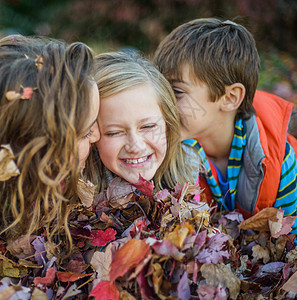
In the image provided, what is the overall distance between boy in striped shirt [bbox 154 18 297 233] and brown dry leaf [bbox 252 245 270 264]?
0.35 meters

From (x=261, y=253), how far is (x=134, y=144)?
79 cm

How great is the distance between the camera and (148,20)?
4.18 m

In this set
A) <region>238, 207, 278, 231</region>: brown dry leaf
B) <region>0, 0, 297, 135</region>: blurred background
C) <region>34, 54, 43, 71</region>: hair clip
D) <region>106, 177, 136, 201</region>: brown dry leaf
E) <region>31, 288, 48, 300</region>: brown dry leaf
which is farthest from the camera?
<region>0, 0, 297, 135</region>: blurred background

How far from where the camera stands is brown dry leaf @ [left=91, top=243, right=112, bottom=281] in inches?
45.8

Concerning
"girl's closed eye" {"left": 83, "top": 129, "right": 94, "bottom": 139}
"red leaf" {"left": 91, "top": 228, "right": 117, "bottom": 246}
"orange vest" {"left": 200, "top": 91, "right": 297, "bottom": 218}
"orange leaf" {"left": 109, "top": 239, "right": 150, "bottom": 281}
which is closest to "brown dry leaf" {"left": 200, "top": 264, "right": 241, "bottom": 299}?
"orange leaf" {"left": 109, "top": 239, "right": 150, "bottom": 281}

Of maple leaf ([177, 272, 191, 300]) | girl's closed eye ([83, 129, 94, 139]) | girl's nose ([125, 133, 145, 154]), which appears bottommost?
maple leaf ([177, 272, 191, 300])

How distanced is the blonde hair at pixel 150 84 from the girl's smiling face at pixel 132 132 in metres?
0.04

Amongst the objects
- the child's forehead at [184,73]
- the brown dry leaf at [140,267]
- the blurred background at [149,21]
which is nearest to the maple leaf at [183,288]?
the brown dry leaf at [140,267]

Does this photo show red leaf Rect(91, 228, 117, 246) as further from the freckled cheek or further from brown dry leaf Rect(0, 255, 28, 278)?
the freckled cheek

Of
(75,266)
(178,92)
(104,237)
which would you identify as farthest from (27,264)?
(178,92)

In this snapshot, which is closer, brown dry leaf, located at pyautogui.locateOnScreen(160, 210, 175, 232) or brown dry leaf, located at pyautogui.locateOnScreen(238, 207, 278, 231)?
brown dry leaf, located at pyautogui.locateOnScreen(160, 210, 175, 232)

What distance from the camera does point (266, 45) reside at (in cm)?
470

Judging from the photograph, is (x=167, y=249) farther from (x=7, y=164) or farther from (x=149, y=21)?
(x=149, y=21)

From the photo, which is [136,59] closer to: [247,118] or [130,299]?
[247,118]
